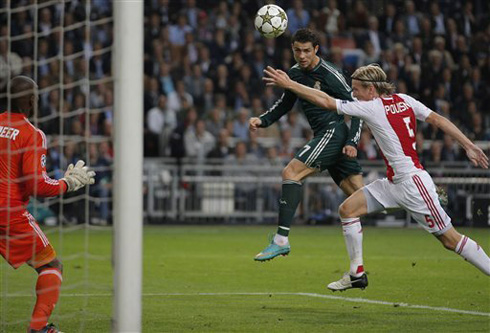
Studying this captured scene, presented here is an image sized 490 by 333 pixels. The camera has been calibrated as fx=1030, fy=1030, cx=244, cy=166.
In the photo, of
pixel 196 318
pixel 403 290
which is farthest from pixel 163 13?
pixel 196 318

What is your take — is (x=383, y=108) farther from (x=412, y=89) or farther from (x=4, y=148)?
(x=412, y=89)

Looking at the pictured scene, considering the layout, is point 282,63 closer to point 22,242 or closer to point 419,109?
point 419,109

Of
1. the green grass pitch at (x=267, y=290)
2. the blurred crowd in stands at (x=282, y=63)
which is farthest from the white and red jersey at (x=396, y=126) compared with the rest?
the blurred crowd in stands at (x=282, y=63)

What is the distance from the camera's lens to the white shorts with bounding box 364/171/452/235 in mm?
8953

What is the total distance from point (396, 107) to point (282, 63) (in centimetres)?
1585

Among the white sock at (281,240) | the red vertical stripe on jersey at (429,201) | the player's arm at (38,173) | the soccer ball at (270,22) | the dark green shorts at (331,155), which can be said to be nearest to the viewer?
the player's arm at (38,173)

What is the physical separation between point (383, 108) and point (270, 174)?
13463mm

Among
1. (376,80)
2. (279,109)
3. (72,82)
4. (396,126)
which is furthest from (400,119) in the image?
(72,82)

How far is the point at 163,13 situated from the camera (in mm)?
25828

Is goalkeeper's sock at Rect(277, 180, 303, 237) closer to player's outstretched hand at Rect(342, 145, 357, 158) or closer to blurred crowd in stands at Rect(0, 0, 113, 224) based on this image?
player's outstretched hand at Rect(342, 145, 357, 158)

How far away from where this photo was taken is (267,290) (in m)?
11.1

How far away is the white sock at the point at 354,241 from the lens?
32.7ft

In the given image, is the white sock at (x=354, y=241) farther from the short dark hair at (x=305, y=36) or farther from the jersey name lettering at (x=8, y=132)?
the jersey name lettering at (x=8, y=132)

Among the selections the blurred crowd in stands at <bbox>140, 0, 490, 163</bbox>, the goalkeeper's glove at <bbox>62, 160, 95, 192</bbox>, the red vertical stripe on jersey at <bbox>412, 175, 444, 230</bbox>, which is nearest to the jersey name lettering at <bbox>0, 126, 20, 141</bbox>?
the goalkeeper's glove at <bbox>62, 160, 95, 192</bbox>
